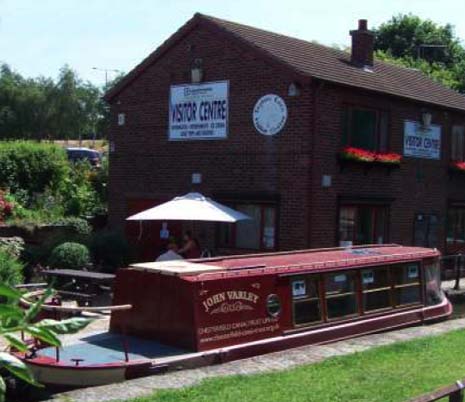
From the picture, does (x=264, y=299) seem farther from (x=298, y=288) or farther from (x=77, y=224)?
(x=77, y=224)

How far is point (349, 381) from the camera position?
7246 mm

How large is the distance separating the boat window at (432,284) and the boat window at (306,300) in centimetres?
339

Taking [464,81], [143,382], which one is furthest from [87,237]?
[464,81]

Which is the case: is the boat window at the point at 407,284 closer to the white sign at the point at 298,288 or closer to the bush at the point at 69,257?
the white sign at the point at 298,288

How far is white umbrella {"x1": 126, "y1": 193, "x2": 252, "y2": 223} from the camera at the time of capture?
14686 millimetres

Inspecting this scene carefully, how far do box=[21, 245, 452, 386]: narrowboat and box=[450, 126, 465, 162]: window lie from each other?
1042 cm

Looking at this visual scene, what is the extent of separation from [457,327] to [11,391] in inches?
294

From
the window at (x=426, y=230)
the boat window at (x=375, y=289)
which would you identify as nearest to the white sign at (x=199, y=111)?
the window at (x=426, y=230)

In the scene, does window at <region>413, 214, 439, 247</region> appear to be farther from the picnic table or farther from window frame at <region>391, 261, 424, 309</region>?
the picnic table

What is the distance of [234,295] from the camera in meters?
9.04

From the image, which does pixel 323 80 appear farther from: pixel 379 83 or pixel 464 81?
pixel 464 81

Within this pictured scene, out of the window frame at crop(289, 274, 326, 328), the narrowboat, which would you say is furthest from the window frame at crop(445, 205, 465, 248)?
the window frame at crop(289, 274, 326, 328)

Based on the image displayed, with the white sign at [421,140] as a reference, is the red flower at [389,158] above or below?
below

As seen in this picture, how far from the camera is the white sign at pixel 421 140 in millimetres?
19122
